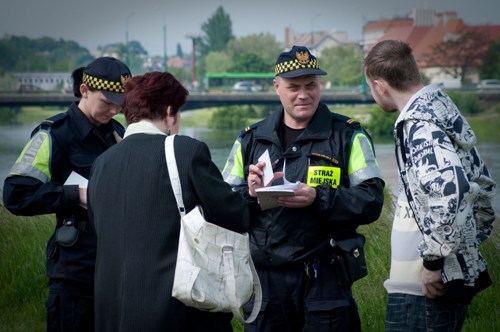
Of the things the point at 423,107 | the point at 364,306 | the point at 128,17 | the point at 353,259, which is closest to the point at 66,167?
the point at 353,259

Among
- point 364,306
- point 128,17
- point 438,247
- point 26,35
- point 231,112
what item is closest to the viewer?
point 438,247

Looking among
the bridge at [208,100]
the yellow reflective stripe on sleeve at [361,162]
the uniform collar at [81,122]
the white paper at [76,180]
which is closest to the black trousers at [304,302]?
the yellow reflective stripe on sleeve at [361,162]

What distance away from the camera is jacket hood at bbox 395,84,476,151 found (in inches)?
124

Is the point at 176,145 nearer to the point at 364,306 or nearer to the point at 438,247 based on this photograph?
the point at 438,247

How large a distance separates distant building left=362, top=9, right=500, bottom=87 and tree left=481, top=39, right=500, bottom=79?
58cm

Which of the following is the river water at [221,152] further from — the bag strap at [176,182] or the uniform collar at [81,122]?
the bag strap at [176,182]

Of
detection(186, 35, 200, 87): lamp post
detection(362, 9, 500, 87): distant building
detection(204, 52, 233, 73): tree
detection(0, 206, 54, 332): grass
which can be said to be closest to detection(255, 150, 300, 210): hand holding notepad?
detection(0, 206, 54, 332): grass

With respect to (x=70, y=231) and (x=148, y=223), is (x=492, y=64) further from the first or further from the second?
(x=148, y=223)

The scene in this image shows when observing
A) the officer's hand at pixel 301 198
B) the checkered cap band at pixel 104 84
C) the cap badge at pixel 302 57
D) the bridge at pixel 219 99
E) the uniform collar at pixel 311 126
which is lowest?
the bridge at pixel 219 99

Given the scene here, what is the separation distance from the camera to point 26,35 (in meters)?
53.2

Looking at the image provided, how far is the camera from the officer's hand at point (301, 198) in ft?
12.8

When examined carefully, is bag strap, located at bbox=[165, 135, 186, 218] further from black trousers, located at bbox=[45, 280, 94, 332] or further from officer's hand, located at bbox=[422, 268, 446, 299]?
black trousers, located at bbox=[45, 280, 94, 332]

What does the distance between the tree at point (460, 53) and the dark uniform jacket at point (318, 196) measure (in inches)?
1929

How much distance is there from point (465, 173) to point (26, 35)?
2089 inches
